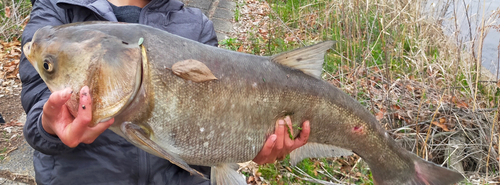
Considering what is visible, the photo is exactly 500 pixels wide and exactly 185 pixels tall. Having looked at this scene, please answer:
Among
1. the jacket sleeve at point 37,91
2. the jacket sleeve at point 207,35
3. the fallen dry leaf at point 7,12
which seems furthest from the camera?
the fallen dry leaf at point 7,12

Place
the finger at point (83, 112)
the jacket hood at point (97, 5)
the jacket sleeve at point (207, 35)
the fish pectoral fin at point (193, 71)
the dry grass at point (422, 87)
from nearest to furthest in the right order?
the finger at point (83, 112)
the fish pectoral fin at point (193, 71)
the jacket hood at point (97, 5)
the jacket sleeve at point (207, 35)
the dry grass at point (422, 87)

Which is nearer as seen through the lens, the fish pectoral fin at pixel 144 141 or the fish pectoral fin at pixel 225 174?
the fish pectoral fin at pixel 144 141

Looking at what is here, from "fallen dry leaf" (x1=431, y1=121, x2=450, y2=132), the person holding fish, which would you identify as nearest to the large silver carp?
the person holding fish

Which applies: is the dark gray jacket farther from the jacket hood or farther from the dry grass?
the dry grass

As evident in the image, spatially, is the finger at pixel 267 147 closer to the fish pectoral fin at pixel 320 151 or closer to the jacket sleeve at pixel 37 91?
the fish pectoral fin at pixel 320 151

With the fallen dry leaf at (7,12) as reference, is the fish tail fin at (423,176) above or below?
below

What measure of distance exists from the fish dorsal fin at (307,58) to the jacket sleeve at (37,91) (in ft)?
3.53

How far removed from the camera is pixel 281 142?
184 cm

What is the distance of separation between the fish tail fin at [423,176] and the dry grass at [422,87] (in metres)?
0.63

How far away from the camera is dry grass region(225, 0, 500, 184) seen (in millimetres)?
3125

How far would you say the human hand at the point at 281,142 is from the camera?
179cm

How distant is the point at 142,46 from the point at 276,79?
0.63 meters

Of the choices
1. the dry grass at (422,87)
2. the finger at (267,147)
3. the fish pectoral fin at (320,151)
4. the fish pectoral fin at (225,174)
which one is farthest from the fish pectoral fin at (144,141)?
the dry grass at (422,87)

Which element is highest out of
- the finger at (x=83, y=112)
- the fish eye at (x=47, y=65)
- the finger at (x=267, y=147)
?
the fish eye at (x=47, y=65)
